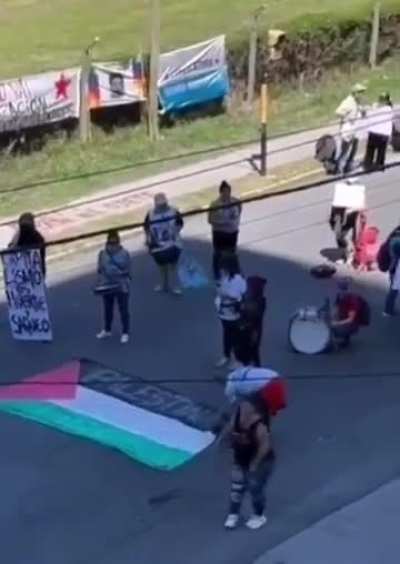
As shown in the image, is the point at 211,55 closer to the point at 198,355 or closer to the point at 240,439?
the point at 198,355

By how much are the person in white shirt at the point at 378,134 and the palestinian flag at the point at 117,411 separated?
9.78 m

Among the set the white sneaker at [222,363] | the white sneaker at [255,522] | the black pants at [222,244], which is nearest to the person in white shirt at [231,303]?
the white sneaker at [222,363]

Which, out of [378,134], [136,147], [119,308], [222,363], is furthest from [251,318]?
[136,147]

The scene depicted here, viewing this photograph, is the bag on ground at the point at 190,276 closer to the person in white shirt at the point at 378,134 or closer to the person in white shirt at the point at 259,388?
the person in white shirt at the point at 378,134

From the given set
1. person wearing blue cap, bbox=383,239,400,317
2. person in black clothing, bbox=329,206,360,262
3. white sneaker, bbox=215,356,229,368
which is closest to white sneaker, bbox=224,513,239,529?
white sneaker, bbox=215,356,229,368

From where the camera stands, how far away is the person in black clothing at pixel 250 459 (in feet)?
45.0

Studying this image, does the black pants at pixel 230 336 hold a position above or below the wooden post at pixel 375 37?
above

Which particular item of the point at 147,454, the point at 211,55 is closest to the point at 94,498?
the point at 147,454

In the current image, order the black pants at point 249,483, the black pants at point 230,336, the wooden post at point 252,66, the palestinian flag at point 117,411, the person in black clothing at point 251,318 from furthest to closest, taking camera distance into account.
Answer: the wooden post at point 252,66 < the black pants at point 230,336 < the person in black clothing at point 251,318 < the palestinian flag at point 117,411 < the black pants at point 249,483

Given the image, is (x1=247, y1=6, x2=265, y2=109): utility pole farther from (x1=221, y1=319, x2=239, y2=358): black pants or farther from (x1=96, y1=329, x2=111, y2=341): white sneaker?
(x1=221, y1=319, x2=239, y2=358): black pants

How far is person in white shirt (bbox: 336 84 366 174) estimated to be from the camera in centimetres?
2656

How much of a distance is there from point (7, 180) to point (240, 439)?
13635mm

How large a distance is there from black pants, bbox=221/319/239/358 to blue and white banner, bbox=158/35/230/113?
12135 mm

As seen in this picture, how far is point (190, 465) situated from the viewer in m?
15.5
